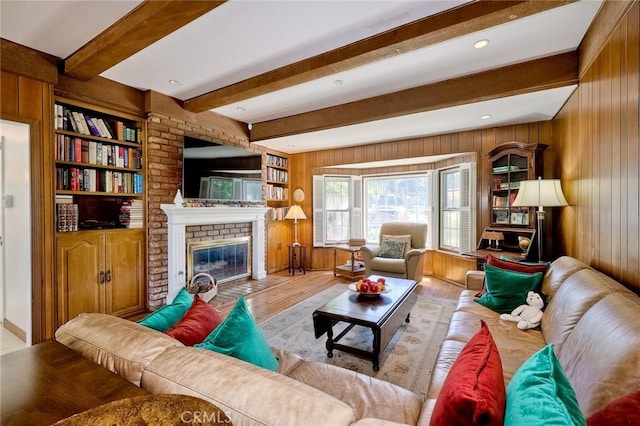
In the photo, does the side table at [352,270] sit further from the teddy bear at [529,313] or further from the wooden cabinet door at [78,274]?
the wooden cabinet door at [78,274]

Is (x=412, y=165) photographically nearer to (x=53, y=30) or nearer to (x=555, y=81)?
(x=555, y=81)

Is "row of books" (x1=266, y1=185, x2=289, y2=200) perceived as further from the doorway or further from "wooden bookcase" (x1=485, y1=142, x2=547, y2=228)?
"wooden bookcase" (x1=485, y1=142, x2=547, y2=228)

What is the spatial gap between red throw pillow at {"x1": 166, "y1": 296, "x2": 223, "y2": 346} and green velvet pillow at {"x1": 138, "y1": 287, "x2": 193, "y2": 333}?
0.07 metres

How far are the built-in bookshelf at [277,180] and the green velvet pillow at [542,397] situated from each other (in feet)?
16.1

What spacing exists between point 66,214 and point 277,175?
11.2 feet

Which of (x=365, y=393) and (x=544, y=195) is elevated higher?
(x=544, y=195)

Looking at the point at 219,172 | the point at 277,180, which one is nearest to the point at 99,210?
the point at 219,172

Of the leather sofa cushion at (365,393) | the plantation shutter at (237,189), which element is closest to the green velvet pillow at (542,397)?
the leather sofa cushion at (365,393)

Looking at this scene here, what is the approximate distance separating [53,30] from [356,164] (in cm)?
435

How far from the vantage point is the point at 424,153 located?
4781 mm

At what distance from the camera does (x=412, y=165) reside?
5551 mm

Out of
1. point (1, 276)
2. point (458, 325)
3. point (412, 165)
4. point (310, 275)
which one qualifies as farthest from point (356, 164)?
point (1, 276)

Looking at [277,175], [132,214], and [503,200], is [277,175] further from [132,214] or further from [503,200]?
[503,200]

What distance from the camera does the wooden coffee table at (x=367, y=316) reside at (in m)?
2.20
